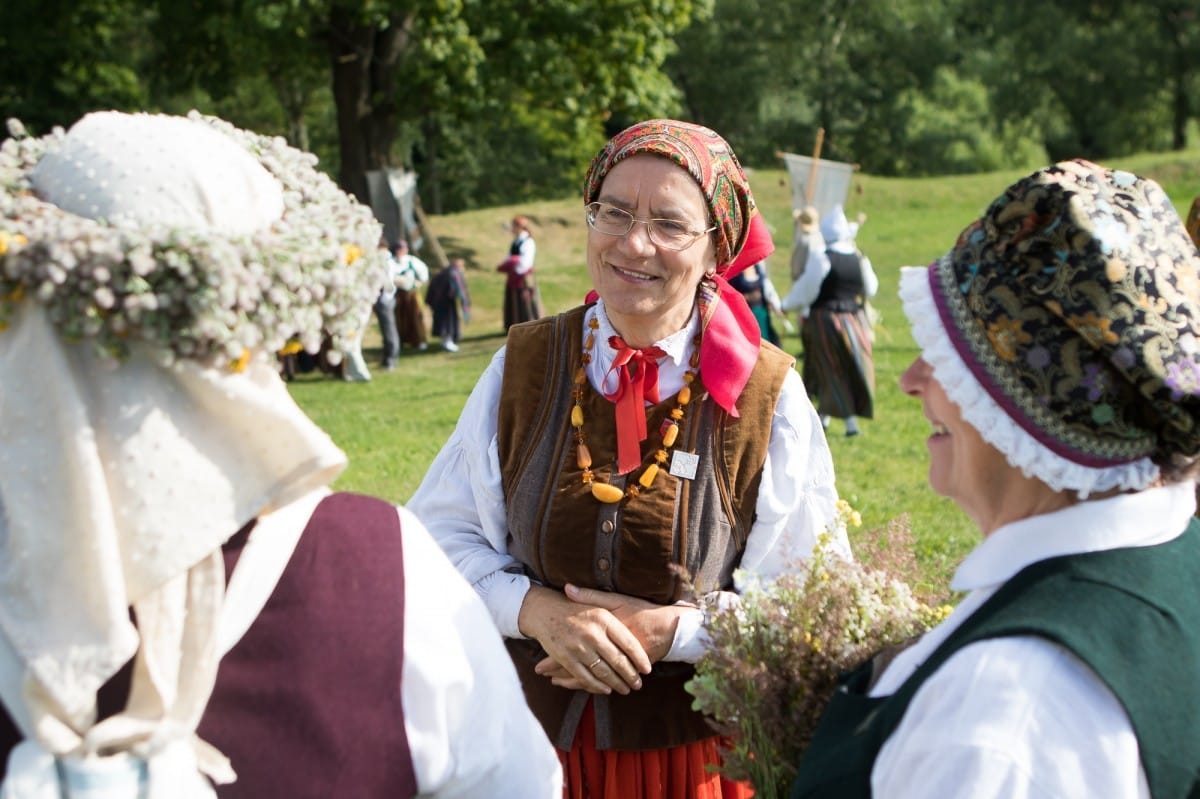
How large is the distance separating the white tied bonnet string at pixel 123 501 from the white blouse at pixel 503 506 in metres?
1.16

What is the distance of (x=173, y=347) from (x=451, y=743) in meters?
0.60

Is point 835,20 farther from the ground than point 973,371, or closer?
farther from the ground

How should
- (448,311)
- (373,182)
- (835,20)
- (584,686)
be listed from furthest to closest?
1. (835,20)
2. (373,182)
3. (448,311)
4. (584,686)

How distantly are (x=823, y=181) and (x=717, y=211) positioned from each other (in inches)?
590

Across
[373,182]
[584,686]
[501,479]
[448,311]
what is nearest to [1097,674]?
[584,686]

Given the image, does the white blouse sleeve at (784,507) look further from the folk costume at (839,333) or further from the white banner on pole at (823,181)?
the white banner on pole at (823,181)

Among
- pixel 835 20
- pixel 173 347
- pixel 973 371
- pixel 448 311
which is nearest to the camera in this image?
pixel 173 347

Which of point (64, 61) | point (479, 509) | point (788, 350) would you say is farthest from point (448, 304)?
point (479, 509)

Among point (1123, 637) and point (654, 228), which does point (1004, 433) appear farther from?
point (654, 228)

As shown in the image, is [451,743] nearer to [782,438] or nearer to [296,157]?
[296,157]

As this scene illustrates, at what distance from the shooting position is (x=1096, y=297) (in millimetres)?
1328

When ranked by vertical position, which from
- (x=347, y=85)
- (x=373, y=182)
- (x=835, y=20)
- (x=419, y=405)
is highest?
(x=835, y=20)

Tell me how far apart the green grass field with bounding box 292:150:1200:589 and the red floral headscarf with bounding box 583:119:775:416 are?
57cm

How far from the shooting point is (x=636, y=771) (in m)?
2.43
